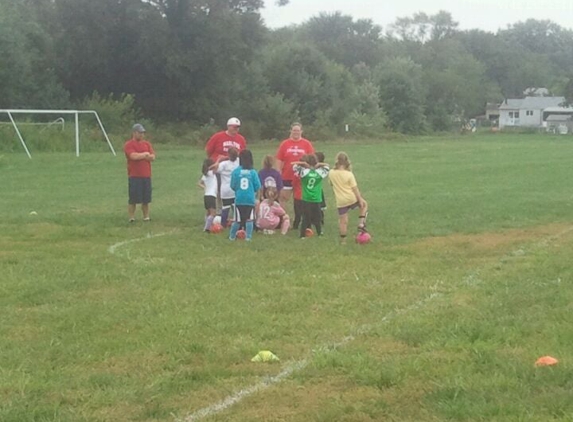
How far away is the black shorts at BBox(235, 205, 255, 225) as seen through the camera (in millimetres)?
13998

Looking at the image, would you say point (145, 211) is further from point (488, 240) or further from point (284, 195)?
point (488, 240)

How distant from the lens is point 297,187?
15.2 meters

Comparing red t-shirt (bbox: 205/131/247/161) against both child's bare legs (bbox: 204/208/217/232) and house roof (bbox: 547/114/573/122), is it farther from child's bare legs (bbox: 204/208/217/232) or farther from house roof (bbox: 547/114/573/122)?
house roof (bbox: 547/114/573/122)

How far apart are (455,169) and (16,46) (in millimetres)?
27235

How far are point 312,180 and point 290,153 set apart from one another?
126 centimetres

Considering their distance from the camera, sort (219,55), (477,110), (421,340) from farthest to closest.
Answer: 1. (477,110)
2. (219,55)
3. (421,340)

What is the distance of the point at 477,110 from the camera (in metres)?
131

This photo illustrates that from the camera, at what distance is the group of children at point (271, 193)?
14055mm

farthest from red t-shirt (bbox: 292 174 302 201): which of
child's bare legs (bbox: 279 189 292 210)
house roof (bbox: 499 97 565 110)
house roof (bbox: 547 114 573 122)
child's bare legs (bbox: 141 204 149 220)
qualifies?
house roof (bbox: 499 97 565 110)

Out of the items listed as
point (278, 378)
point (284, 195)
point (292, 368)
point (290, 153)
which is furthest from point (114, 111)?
point (278, 378)

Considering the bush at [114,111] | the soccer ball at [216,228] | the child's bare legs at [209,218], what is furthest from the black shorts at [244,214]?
the bush at [114,111]

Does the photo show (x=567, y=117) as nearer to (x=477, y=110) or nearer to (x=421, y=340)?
(x=477, y=110)

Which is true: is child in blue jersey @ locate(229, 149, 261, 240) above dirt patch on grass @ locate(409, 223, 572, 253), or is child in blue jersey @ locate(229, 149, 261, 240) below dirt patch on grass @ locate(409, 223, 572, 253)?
above

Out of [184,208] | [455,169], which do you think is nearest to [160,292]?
[184,208]
